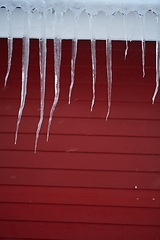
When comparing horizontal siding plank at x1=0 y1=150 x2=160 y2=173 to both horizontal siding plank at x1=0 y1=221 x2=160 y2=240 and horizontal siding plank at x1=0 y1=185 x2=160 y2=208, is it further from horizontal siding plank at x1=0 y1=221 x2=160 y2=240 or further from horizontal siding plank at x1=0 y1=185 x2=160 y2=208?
horizontal siding plank at x1=0 y1=221 x2=160 y2=240

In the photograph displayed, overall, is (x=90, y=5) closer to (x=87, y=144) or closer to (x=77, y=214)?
(x=87, y=144)

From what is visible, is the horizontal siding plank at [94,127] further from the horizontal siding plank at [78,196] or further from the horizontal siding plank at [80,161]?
the horizontal siding plank at [78,196]

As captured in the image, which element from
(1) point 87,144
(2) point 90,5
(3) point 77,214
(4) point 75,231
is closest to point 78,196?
(3) point 77,214

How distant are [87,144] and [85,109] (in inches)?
14.0

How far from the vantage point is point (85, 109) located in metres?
3.04

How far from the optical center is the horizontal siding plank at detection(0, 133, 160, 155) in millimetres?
2980

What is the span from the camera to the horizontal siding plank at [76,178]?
9.64 feet

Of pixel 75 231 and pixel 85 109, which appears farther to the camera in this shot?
pixel 85 109

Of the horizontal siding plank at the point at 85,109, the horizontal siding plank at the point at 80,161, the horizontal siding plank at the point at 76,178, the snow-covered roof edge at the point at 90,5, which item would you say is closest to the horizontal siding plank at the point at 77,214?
the horizontal siding plank at the point at 76,178

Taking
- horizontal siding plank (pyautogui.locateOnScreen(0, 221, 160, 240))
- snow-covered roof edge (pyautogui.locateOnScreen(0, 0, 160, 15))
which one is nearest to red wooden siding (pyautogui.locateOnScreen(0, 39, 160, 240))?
horizontal siding plank (pyautogui.locateOnScreen(0, 221, 160, 240))

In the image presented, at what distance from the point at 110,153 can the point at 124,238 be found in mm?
821

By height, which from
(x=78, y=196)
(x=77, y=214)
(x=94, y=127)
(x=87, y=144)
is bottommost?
(x=77, y=214)

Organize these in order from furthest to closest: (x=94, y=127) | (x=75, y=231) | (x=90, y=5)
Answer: (x=94, y=127) < (x=75, y=231) < (x=90, y=5)

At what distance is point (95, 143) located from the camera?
2992 millimetres
